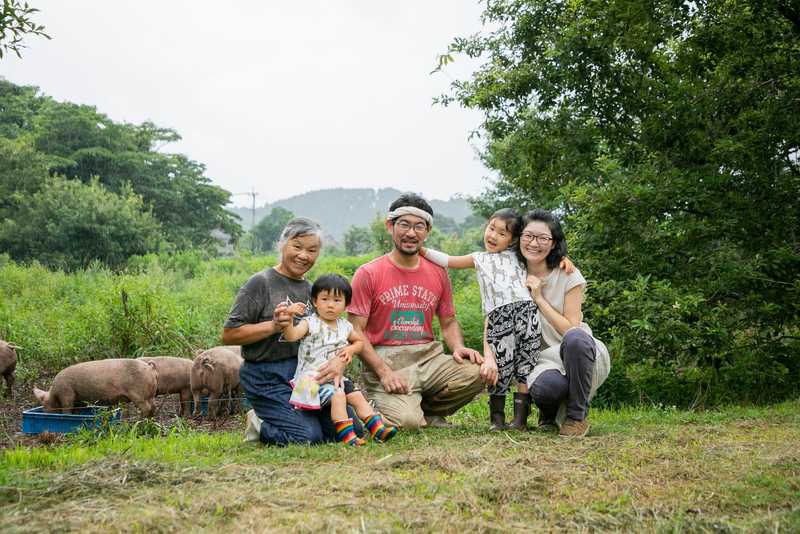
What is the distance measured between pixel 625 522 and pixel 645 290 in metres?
3.46

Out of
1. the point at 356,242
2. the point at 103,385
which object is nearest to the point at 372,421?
the point at 103,385

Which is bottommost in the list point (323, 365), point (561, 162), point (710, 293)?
point (323, 365)

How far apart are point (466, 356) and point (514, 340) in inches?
14.2

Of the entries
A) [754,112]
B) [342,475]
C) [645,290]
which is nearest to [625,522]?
[342,475]

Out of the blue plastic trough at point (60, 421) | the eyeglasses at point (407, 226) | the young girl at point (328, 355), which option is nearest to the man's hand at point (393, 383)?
the young girl at point (328, 355)

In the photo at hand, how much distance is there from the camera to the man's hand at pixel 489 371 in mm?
4316

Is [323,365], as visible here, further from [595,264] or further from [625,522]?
[595,264]

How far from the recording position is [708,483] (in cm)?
304

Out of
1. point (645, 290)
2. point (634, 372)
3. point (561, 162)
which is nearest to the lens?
point (645, 290)

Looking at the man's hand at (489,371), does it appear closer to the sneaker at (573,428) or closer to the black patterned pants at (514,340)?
the black patterned pants at (514,340)

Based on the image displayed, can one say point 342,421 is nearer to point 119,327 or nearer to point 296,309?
point 296,309

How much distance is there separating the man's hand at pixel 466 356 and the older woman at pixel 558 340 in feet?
1.19

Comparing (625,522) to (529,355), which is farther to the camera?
(529,355)

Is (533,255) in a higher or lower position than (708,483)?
higher
